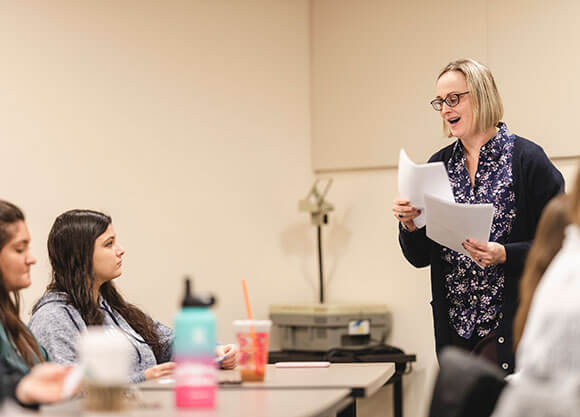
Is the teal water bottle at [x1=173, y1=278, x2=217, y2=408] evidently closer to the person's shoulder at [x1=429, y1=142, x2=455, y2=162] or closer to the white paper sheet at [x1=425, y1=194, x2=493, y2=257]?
the white paper sheet at [x1=425, y1=194, x2=493, y2=257]

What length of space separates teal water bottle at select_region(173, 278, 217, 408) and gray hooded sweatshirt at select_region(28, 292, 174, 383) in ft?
2.48

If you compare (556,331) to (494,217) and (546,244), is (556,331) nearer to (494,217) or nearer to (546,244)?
(546,244)

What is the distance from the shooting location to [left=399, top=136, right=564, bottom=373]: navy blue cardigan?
245 cm

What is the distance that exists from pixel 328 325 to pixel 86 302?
1.76 m

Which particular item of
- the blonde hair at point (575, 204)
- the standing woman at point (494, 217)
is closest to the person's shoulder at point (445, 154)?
the standing woman at point (494, 217)

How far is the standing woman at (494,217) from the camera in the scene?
2475 mm

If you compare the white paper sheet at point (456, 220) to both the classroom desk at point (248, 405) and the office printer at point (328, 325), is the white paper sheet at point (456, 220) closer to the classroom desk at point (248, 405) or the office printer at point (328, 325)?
the classroom desk at point (248, 405)

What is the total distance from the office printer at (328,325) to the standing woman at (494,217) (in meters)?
1.34

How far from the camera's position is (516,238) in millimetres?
2533

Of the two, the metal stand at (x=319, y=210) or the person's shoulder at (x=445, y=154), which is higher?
the person's shoulder at (x=445, y=154)

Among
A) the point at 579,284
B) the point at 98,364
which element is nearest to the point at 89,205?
the point at 98,364

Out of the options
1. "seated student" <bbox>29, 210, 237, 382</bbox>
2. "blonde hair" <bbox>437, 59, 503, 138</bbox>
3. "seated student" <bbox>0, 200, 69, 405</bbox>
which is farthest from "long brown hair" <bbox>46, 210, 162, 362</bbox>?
"blonde hair" <bbox>437, 59, 503, 138</bbox>

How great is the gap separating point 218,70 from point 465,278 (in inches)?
79.9

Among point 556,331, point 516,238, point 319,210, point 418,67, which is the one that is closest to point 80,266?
point 516,238
